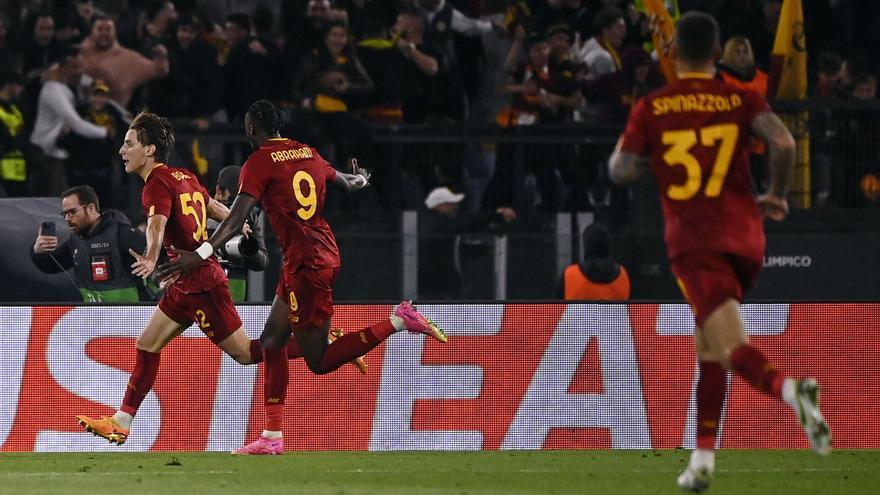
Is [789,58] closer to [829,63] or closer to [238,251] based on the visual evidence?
[829,63]

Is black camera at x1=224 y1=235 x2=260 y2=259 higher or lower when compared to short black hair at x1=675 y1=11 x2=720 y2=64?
lower

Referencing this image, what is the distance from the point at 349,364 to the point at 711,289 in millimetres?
4389

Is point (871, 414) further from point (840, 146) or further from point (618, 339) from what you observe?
point (840, 146)

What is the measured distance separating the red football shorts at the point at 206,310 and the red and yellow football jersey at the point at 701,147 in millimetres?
3814

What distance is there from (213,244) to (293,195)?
2.05ft

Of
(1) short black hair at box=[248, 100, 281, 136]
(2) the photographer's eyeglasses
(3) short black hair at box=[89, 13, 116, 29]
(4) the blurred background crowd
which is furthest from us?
(3) short black hair at box=[89, 13, 116, 29]

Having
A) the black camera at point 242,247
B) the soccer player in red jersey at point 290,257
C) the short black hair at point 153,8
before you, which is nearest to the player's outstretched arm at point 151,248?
the soccer player in red jersey at point 290,257

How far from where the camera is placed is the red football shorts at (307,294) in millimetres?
11102

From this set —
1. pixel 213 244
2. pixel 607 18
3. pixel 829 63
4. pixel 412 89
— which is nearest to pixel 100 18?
pixel 412 89

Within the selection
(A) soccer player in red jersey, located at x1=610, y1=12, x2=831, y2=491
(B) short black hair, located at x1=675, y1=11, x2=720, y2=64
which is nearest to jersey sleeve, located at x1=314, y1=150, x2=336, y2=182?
(A) soccer player in red jersey, located at x1=610, y1=12, x2=831, y2=491

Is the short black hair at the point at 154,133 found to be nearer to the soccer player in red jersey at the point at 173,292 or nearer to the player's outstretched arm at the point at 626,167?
the soccer player in red jersey at the point at 173,292

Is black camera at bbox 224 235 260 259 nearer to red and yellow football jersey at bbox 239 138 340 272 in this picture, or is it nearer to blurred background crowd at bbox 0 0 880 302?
red and yellow football jersey at bbox 239 138 340 272

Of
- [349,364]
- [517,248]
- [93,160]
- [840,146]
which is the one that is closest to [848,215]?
[840,146]

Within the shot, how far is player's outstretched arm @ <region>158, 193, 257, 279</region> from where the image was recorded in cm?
1073
